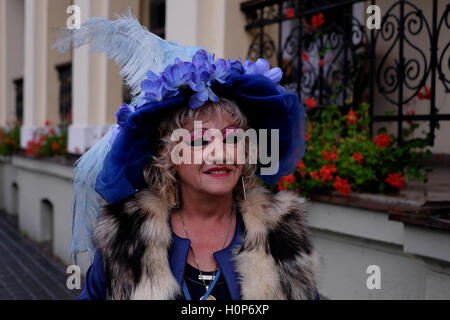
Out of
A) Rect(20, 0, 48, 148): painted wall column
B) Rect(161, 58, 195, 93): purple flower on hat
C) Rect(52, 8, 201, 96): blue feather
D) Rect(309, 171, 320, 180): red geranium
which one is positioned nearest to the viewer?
Rect(161, 58, 195, 93): purple flower on hat

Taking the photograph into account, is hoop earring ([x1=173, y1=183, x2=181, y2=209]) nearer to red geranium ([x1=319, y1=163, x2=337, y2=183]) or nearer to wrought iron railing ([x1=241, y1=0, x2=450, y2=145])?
red geranium ([x1=319, y1=163, x2=337, y2=183])

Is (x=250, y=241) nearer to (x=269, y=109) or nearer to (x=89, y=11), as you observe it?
(x=269, y=109)

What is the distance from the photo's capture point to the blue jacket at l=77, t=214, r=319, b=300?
A: 176 cm

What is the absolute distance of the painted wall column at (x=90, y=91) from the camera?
6238mm

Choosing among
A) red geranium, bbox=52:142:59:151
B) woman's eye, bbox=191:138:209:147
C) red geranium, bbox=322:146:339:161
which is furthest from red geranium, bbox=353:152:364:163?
red geranium, bbox=52:142:59:151

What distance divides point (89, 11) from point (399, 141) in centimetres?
435

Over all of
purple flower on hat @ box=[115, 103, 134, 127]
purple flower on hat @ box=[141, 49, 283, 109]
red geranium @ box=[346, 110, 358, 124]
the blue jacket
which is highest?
purple flower on hat @ box=[141, 49, 283, 109]

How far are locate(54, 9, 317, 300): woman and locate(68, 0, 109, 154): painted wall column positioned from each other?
4.45m

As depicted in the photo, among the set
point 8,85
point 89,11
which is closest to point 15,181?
point 8,85

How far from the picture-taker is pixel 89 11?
6.14 metres

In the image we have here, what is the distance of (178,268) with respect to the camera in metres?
1.76

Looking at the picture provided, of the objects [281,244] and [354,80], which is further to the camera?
[354,80]

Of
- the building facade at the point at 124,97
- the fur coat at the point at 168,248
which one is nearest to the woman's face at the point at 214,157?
the fur coat at the point at 168,248

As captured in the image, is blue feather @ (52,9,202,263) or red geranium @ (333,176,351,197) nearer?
blue feather @ (52,9,202,263)
